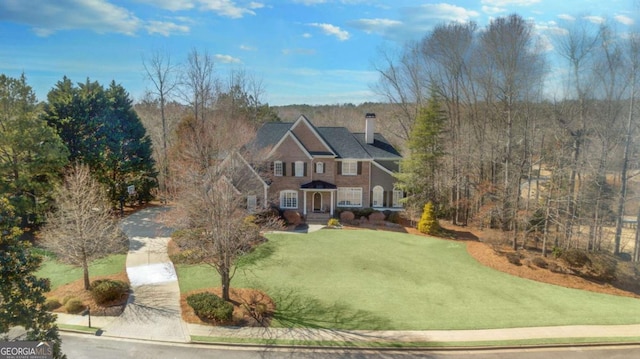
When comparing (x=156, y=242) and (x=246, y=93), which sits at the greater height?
(x=246, y=93)

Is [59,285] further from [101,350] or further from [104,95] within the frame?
[104,95]

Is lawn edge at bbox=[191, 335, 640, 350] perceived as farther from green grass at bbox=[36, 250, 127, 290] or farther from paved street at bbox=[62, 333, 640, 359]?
green grass at bbox=[36, 250, 127, 290]

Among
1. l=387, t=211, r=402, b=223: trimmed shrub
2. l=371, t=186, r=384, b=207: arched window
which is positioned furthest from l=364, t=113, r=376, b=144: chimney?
l=387, t=211, r=402, b=223: trimmed shrub

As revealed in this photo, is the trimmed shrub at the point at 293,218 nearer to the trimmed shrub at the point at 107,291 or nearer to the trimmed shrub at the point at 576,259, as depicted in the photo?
the trimmed shrub at the point at 107,291

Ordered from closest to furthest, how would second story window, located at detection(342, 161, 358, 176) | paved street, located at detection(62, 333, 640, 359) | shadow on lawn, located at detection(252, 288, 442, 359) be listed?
paved street, located at detection(62, 333, 640, 359)
shadow on lawn, located at detection(252, 288, 442, 359)
second story window, located at detection(342, 161, 358, 176)

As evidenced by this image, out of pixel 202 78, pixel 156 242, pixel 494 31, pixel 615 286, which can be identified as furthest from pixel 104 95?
pixel 615 286

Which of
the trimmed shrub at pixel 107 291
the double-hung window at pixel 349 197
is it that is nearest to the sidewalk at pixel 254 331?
the trimmed shrub at pixel 107 291
